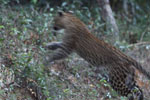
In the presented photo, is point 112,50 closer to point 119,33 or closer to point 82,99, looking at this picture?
point 82,99

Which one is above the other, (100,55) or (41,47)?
(41,47)

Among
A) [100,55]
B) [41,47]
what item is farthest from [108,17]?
[41,47]

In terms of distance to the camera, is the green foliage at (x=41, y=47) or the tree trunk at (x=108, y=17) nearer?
the green foliage at (x=41, y=47)

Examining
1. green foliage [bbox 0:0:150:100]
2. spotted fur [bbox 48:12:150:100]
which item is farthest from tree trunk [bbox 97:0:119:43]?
spotted fur [bbox 48:12:150:100]

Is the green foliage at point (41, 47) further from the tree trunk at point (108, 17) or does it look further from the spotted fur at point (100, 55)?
the spotted fur at point (100, 55)

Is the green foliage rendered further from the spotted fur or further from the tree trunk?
the spotted fur

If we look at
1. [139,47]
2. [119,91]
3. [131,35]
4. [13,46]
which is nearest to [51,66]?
[13,46]

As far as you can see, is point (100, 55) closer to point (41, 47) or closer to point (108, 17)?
point (41, 47)

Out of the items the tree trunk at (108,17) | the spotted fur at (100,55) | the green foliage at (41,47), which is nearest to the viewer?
the green foliage at (41,47)

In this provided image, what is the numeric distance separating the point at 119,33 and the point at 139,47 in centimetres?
98

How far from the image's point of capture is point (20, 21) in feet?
25.9

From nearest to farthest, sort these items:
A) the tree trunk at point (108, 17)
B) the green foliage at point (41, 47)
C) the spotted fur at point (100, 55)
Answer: the green foliage at point (41, 47) < the spotted fur at point (100, 55) < the tree trunk at point (108, 17)

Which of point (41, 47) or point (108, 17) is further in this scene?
point (108, 17)

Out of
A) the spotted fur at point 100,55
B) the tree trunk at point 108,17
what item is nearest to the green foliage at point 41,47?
the tree trunk at point 108,17
